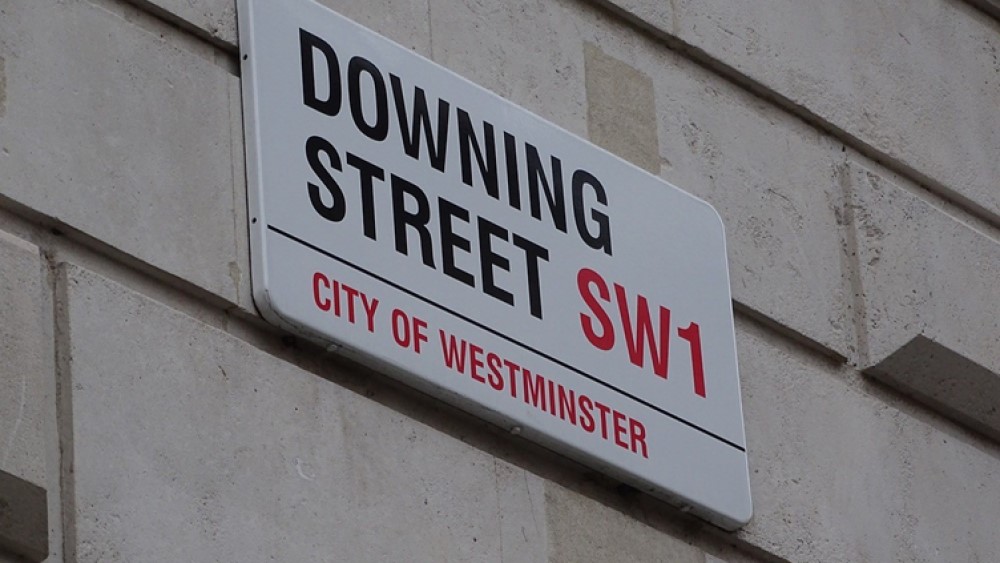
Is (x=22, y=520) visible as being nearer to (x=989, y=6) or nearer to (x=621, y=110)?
(x=621, y=110)

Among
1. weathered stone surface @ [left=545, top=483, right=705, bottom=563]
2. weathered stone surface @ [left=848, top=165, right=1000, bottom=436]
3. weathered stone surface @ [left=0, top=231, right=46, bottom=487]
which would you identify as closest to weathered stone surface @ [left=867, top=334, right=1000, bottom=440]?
weathered stone surface @ [left=848, top=165, right=1000, bottom=436]

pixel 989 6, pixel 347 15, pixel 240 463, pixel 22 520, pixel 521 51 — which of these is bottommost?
pixel 22 520

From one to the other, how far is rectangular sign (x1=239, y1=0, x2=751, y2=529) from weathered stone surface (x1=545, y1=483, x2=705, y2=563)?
65 millimetres

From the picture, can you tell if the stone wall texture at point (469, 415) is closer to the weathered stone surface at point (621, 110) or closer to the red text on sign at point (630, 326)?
the weathered stone surface at point (621, 110)

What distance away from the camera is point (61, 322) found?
3.78 m

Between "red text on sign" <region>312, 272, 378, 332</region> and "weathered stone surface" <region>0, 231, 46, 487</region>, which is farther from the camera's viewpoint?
"red text on sign" <region>312, 272, 378, 332</region>

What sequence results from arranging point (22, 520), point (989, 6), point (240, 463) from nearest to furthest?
point (22, 520)
point (240, 463)
point (989, 6)

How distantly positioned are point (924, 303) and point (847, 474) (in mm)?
501

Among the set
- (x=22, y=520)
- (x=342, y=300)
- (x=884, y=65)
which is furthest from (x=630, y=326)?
(x=22, y=520)

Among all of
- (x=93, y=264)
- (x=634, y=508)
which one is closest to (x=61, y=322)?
(x=93, y=264)

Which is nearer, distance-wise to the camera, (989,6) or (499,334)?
(499,334)

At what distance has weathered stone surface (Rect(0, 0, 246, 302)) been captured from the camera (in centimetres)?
386

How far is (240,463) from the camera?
12.8 feet

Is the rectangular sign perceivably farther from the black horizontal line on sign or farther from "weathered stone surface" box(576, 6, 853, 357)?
"weathered stone surface" box(576, 6, 853, 357)
